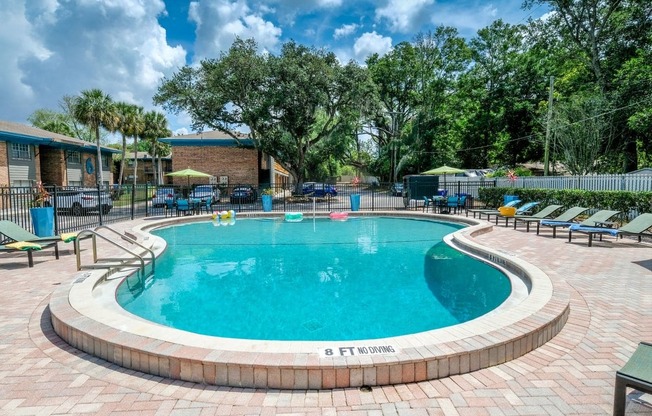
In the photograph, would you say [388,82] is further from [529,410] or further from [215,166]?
[529,410]

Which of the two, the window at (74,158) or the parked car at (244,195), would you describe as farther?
the window at (74,158)

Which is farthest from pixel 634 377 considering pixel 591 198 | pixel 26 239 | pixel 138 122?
pixel 138 122

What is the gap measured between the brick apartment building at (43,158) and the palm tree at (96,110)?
1.97 meters

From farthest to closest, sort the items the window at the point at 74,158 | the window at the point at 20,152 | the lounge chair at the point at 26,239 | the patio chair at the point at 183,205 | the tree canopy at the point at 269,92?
the window at the point at 74,158
the window at the point at 20,152
the tree canopy at the point at 269,92
the patio chair at the point at 183,205
the lounge chair at the point at 26,239

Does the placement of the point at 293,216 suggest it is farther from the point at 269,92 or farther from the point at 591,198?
the point at 591,198

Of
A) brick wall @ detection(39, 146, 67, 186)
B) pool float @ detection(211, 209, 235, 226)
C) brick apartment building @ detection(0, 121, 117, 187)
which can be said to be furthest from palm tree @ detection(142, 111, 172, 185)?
pool float @ detection(211, 209, 235, 226)

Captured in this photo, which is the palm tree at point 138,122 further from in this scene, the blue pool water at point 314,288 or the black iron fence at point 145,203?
the blue pool water at point 314,288

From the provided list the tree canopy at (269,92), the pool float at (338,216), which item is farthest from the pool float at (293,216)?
the tree canopy at (269,92)

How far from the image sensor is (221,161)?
27828 millimetres

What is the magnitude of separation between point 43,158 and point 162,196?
15.1 metres

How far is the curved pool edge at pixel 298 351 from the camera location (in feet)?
9.03

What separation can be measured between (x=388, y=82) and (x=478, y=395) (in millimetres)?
38733

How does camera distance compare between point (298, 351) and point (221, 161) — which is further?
point (221, 161)

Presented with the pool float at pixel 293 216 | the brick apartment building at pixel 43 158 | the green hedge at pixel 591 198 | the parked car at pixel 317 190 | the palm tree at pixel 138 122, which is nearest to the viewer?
the green hedge at pixel 591 198
